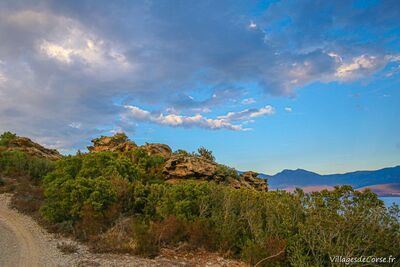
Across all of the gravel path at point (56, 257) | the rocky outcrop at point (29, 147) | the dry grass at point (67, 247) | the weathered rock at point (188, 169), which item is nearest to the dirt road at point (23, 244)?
the gravel path at point (56, 257)

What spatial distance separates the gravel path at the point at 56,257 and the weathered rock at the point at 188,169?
1300cm

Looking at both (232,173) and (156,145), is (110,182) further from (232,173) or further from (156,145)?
(156,145)

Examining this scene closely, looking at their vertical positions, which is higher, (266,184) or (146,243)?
(266,184)

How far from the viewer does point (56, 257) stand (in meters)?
13.8

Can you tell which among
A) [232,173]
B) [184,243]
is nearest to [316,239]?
[184,243]

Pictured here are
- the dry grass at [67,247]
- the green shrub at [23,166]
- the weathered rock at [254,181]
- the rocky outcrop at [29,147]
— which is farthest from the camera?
the rocky outcrop at [29,147]

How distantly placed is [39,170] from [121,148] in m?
9.00

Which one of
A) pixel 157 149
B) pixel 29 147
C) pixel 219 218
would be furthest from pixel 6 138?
pixel 219 218

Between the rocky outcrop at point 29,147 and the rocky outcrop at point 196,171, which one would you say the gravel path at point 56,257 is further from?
the rocky outcrop at point 29,147

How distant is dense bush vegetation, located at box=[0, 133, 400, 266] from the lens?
423 inches

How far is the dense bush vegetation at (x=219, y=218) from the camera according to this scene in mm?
10742

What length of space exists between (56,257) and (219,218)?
768cm

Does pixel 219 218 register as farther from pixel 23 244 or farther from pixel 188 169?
pixel 188 169

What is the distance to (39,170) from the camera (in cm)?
3212
